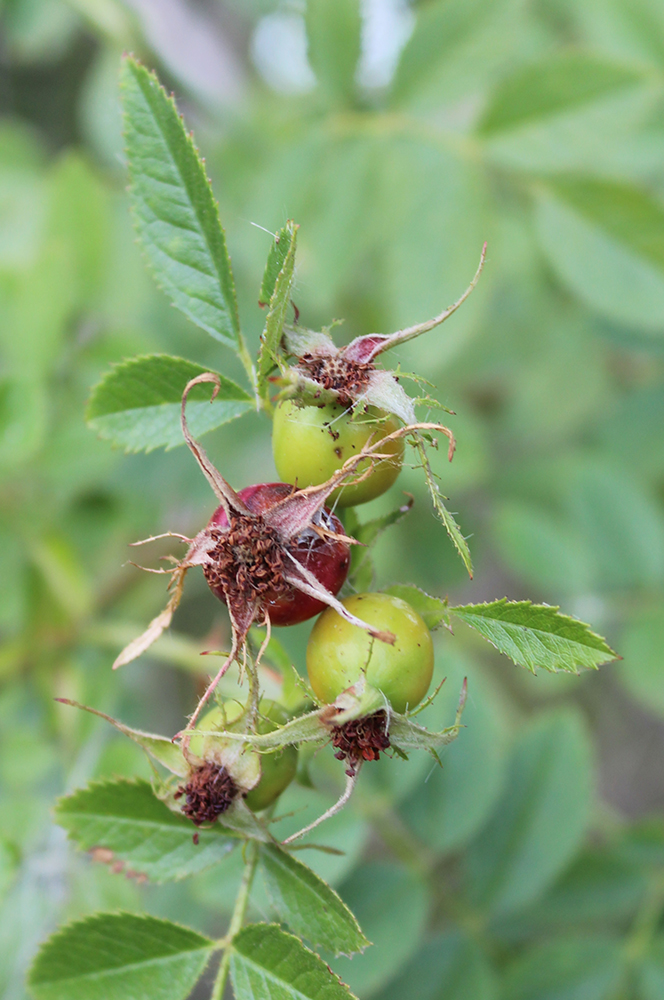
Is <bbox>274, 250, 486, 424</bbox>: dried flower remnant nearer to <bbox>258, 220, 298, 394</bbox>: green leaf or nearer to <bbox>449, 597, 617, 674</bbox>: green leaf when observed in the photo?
<bbox>258, 220, 298, 394</bbox>: green leaf

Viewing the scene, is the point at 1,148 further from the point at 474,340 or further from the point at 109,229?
the point at 474,340

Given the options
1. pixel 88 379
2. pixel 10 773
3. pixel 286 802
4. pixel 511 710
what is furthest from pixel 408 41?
pixel 511 710

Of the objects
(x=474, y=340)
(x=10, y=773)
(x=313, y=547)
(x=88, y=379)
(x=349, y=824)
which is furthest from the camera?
(x=474, y=340)

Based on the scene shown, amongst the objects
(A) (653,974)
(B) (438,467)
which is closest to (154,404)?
(B) (438,467)

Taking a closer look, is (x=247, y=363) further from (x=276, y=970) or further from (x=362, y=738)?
(x=276, y=970)

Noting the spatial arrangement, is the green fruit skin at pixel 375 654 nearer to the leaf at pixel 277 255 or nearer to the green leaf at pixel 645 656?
the leaf at pixel 277 255
